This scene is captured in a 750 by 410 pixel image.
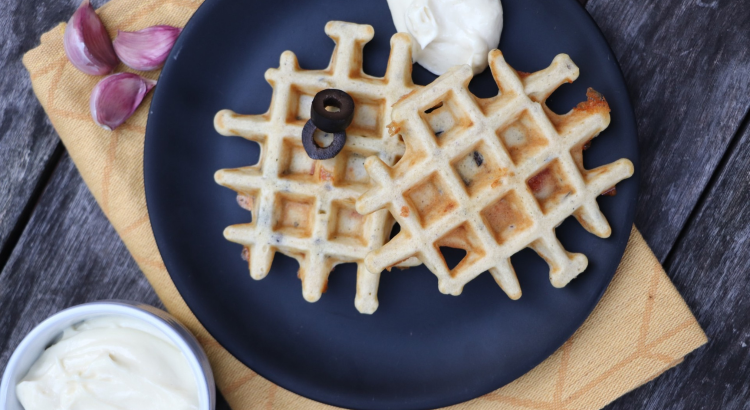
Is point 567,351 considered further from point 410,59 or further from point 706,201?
point 410,59

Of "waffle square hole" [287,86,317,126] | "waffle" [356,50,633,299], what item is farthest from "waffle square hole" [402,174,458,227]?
"waffle square hole" [287,86,317,126]

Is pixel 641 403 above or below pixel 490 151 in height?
below

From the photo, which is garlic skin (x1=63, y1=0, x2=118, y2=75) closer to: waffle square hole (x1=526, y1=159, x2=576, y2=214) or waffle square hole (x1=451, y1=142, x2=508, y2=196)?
waffle square hole (x1=451, y1=142, x2=508, y2=196)

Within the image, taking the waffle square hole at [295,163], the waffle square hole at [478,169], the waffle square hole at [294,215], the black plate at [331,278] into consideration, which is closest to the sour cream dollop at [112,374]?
the black plate at [331,278]

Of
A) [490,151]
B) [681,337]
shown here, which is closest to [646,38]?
[490,151]

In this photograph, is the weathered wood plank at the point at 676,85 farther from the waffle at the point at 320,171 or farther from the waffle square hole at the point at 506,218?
the waffle at the point at 320,171

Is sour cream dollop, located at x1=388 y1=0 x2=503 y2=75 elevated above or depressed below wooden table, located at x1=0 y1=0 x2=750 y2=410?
above
